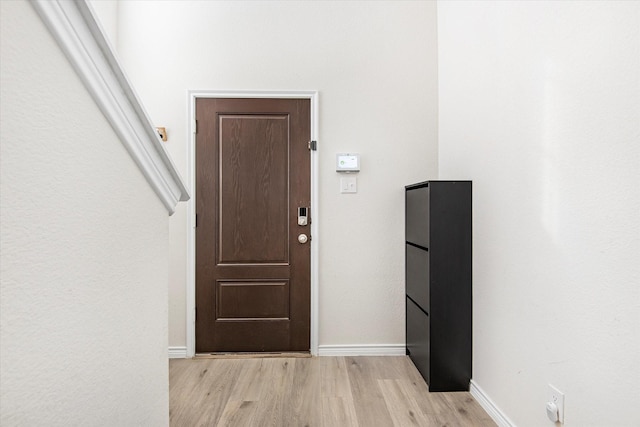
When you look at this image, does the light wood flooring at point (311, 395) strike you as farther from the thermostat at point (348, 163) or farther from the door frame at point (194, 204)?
the thermostat at point (348, 163)

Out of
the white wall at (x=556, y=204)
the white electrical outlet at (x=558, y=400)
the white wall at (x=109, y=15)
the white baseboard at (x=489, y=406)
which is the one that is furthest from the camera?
the white wall at (x=109, y=15)

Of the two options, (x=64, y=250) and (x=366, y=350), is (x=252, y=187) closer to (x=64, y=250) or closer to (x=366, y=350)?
(x=366, y=350)

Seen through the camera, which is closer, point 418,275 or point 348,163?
point 418,275

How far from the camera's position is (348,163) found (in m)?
2.92

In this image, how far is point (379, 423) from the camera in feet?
6.54

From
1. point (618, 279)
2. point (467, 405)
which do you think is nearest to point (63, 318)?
point (618, 279)

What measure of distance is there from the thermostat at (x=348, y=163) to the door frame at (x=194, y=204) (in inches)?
6.5

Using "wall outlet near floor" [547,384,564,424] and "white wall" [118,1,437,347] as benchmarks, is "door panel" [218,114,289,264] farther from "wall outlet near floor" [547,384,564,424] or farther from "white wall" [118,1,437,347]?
"wall outlet near floor" [547,384,564,424]

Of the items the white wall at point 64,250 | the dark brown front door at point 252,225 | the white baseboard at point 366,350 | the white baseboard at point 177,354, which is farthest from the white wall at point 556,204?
the white baseboard at point 177,354

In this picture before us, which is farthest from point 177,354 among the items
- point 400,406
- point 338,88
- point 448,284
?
point 338,88

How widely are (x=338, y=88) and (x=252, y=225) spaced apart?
1.22 meters

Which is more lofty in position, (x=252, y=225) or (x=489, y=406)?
(x=252, y=225)

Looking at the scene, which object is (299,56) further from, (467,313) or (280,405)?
(280,405)

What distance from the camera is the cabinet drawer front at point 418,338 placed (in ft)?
7.82
